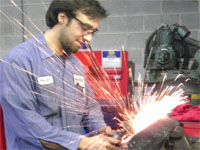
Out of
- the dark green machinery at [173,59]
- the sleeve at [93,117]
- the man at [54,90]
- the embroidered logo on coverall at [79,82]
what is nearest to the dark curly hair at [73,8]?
the man at [54,90]

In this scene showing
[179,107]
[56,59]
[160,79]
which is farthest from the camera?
[160,79]

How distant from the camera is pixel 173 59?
6.60ft

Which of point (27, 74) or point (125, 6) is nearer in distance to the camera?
point (27, 74)

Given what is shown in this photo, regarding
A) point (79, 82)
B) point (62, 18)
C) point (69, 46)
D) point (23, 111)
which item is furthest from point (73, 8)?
point (23, 111)

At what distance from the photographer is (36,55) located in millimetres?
1130

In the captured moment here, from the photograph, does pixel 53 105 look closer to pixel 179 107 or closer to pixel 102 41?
pixel 179 107

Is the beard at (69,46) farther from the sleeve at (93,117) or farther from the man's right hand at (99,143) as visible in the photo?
the man's right hand at (99,143)

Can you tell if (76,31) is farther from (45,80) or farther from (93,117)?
(93,117)

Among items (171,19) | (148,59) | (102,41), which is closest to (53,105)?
(148,59)

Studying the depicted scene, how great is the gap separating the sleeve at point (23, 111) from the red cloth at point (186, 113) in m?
0.68

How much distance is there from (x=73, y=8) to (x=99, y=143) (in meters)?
0.67

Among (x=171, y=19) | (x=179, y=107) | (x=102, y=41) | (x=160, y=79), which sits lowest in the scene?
(x=179, y=107)

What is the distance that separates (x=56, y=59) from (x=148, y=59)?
1.20 metres

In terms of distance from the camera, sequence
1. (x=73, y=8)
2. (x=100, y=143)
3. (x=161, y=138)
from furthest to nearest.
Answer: (x=73, y=8) < (x=100, y=143) < (x=161, y=138)
